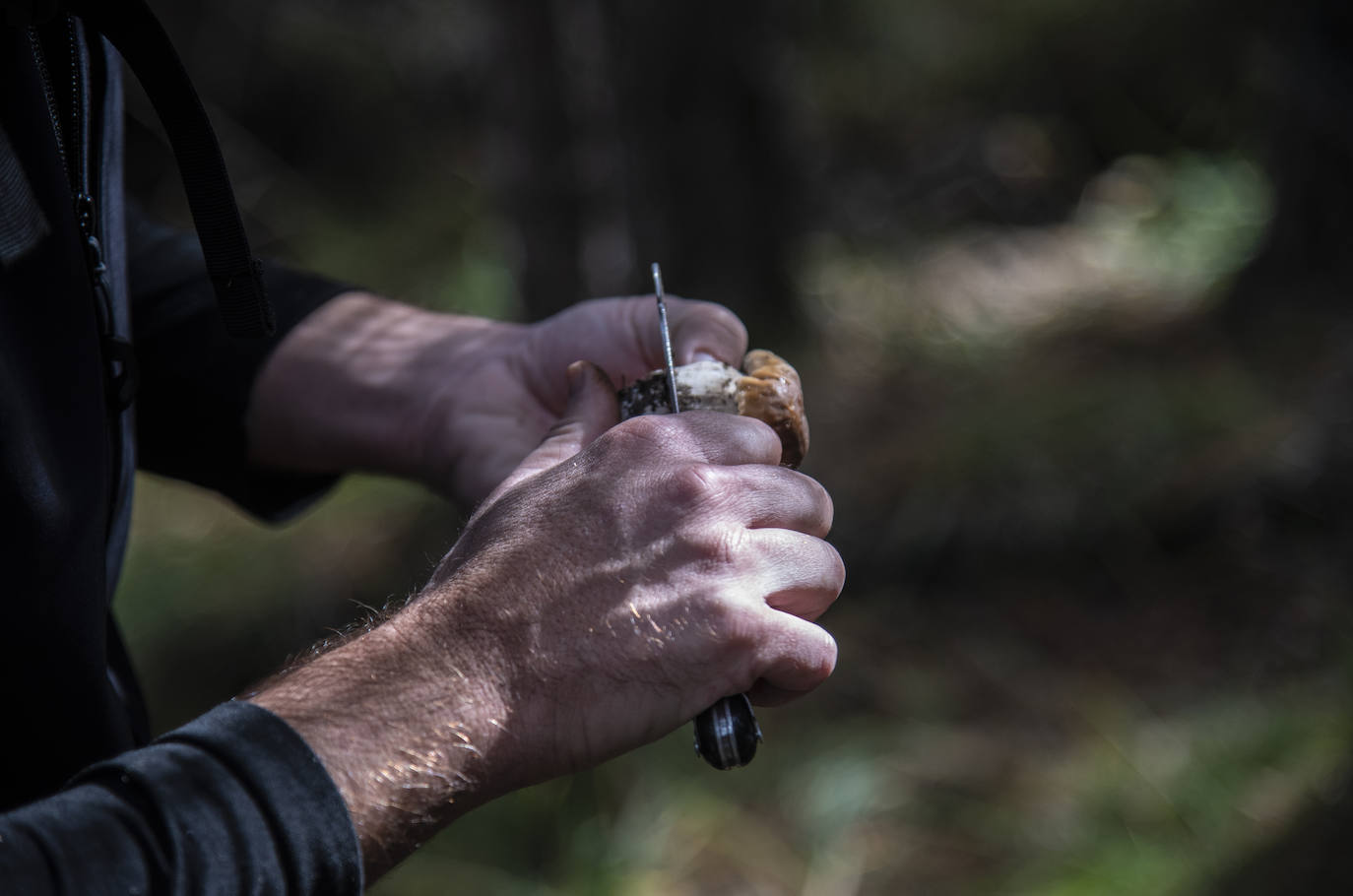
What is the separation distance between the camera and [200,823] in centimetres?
94

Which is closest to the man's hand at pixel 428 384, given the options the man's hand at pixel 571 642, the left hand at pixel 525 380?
the left hand at pixel 525 380

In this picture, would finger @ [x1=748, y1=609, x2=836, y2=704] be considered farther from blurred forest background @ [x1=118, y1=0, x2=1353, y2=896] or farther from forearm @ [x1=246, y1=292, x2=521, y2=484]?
blurred forest background @ [x1=118, y1=0, x2=1353, y2=896]

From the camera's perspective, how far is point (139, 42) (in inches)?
45.9

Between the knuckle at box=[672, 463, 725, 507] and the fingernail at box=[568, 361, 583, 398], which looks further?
the fingernail at box=[568, 361, 583, 398]

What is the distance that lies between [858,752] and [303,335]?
6.53 feet

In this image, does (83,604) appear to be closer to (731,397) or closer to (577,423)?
(577,423)

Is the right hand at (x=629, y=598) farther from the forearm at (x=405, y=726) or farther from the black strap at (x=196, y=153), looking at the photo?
the black strap at (x=196, y=153)

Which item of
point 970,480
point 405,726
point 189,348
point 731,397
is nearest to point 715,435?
point 731,397

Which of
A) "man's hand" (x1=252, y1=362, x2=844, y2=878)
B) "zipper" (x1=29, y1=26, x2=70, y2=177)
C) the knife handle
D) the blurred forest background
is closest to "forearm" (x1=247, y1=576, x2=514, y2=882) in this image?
"man's hand" (x1=252, y1=362, x2=844, y2=878)

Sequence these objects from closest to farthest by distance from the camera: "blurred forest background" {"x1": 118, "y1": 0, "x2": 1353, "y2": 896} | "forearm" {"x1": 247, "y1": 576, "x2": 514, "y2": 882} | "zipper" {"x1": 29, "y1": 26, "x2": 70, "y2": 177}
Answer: "forearm" {"x1": 247, "y1": 576, "x2": 514, "y2": 882}, "zipper" {"x1": 29, "y1": 26, "x2": 70, "y2": 177}, "blurred forest background" {"x1": 118, "y1": 0, "x2": 1353, "y2": 896}

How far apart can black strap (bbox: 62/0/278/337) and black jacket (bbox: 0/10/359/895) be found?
5.0 inches

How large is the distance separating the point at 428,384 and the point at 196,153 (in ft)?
2.16

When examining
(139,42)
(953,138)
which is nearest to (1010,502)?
(139,42)

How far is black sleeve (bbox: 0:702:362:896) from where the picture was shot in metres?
0.90
